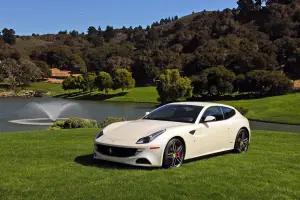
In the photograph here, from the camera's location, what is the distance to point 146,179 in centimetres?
816

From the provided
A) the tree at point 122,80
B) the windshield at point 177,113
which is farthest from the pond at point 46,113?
the tree at point 122,80

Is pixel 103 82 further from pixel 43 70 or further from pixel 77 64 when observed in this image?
pixel 77 64

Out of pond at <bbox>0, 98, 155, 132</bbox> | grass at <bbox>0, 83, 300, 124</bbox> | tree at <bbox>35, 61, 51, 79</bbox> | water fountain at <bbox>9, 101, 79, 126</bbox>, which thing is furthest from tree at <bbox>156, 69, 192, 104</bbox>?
tree at <bbox>35, 61, 51, 79</bbox>

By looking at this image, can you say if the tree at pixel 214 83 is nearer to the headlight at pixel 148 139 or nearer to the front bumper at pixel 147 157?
the headlight at pixel 148 139

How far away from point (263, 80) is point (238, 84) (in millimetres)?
6342

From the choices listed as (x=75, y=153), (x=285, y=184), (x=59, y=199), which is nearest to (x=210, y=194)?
(x=285, y=184)

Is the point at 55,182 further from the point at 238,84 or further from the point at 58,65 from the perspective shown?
the point at 58,65

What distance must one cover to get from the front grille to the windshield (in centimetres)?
194

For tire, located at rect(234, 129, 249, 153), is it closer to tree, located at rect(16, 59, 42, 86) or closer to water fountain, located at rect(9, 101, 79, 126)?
water fountain, located at rect(9, 101, 79, 126)

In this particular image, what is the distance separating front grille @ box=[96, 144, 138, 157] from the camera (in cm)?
923

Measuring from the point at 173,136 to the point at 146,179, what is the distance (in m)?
1.71

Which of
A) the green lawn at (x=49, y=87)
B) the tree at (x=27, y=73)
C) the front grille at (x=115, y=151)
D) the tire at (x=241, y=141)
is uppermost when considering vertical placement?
the tree at (x=27, y=73)

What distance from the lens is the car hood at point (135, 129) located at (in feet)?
31.3

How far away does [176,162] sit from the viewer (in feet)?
31.7
